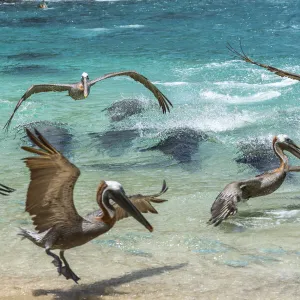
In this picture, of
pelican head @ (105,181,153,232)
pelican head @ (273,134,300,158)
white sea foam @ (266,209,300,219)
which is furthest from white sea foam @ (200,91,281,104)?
pelican head @ (105,181,153,232)

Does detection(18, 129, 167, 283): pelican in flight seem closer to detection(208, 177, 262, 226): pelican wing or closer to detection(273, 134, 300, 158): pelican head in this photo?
detection(208, 177, 262, 226): pelican wing

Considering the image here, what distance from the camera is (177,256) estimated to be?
25.7 ft

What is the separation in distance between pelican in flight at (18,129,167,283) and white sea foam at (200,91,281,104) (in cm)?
1129

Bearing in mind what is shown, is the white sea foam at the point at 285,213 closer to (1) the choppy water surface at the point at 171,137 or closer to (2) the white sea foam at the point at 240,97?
(1) the choppy water surface at the point at 171,137

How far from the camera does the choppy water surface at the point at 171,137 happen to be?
24.6 ft

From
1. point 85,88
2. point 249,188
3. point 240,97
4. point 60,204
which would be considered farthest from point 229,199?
point 240,97

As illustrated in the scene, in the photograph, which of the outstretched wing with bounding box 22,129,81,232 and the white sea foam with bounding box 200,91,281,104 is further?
the white sea foam with bounding box 200,91,281,104

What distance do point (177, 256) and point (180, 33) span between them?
22012 millimetres

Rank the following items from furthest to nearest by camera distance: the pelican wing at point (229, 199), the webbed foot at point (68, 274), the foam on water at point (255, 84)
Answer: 1. the foam on water at point (255, 84)
2. the pelican wing at point (229, 199)
3. the webbed foot at point (68, 274)

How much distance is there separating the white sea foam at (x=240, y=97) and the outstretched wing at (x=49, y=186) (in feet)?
37.9

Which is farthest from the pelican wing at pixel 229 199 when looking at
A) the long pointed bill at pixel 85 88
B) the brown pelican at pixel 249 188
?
the long pointed bill at pixel 85 88

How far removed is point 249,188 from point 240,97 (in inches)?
362

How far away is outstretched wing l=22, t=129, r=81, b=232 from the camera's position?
5.89 m

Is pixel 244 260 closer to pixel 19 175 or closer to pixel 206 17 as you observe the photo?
pixel 19 175
